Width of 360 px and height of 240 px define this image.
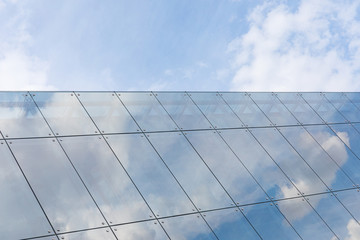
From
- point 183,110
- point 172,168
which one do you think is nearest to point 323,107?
point 183,110

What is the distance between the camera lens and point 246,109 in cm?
1841

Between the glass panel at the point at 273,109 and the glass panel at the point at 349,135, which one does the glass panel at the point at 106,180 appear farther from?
the glass panel at the point at 349,135

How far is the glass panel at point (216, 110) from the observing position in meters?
17.2

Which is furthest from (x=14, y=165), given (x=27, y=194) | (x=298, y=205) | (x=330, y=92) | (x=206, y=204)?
(x=330, y=92)

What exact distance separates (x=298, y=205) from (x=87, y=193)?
6.72m

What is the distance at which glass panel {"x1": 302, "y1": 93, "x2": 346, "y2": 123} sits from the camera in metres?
19.8

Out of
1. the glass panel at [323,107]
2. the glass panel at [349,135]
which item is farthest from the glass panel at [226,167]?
the glass panel at [323,107]

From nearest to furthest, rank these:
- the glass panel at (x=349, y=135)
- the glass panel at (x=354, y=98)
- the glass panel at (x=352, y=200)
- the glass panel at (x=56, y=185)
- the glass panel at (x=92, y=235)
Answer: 1. the glass panel at (x=92, y=235)
2. the glass panel at (x=56, y=185)
3. the glass panel at (x=352, y=200)
4. the glass panel at (x=349, y=135)
5. the glass panel at (x=354, y=98)

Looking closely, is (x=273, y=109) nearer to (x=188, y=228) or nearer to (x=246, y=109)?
(x=246, y=109)

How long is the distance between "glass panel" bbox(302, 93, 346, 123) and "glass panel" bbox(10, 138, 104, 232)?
447 inches

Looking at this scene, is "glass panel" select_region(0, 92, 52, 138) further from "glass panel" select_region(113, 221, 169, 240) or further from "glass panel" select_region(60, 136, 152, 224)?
"glass panel" select_region(113, 221, 169, 240)

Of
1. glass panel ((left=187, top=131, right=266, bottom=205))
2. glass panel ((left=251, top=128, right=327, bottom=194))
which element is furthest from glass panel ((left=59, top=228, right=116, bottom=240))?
glass panel ((left=251, top=128, right=327, bottom=194))

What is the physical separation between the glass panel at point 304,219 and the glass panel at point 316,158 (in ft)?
6.01

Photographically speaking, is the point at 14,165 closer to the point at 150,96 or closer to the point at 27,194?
the point at 27,194
